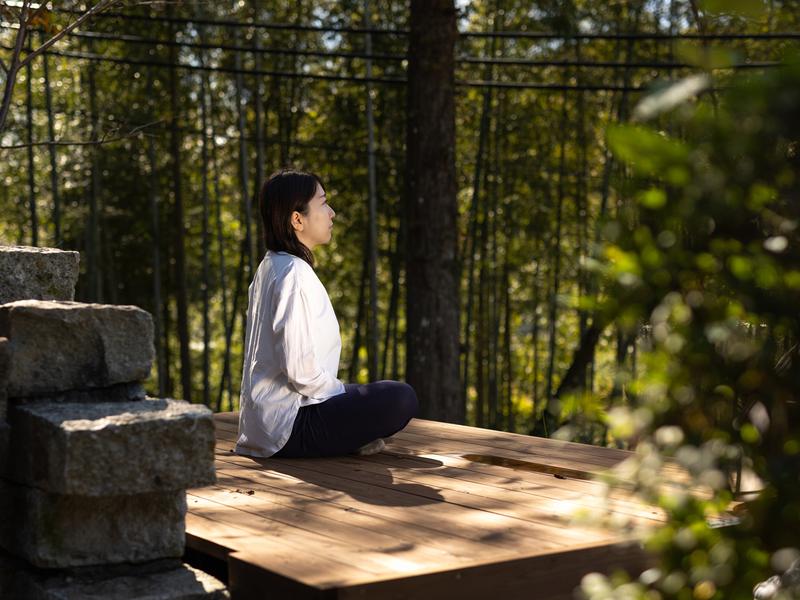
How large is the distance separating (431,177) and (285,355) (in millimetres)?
2746

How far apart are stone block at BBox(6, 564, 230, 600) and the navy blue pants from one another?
120cm

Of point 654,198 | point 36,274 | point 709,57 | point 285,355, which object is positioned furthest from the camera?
point 285,355

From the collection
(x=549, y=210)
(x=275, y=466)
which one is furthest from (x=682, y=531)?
(x=549, y=210)

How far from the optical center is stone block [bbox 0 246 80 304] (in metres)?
2.86

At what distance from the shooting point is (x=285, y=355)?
11.6 feet

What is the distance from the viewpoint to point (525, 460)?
364 cm

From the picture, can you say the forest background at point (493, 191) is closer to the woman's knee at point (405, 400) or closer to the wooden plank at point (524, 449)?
the wooden plank at point (524, 449)

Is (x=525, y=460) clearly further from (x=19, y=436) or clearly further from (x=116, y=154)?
(x=116, y=154)

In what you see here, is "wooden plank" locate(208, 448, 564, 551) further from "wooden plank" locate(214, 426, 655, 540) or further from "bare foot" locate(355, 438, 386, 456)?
"bare foot" locate(355, 438, 386, 456)

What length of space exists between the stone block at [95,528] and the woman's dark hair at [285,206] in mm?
1491

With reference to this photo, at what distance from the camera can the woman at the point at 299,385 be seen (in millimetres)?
3559

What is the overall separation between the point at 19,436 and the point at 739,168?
1.69 meters

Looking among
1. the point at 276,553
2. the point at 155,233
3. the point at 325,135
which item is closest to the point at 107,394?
the point at 276,553

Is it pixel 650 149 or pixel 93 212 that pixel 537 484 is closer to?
pixel 650 149
